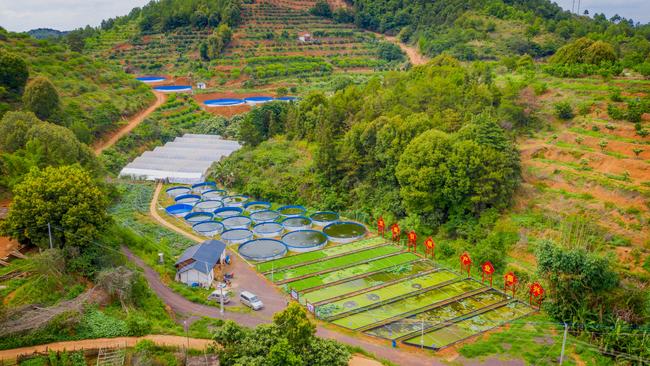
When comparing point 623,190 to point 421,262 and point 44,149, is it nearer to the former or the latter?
point 421,262

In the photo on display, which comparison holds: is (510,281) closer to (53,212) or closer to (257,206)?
Result: (257,206)

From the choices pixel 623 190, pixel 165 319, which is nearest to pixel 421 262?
pixel 623 190

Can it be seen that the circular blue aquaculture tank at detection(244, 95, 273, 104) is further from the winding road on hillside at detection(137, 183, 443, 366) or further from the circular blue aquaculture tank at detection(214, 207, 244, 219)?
the winding road on hillside at detection(137, 183, 443, 366)

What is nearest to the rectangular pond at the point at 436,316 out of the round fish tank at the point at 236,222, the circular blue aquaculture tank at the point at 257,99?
the round fish tank at the point at 236,222

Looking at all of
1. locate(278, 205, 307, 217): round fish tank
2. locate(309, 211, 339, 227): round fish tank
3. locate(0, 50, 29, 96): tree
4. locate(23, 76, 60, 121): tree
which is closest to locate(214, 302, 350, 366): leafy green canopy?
locate(309, 211, 339, 227): round fish tank

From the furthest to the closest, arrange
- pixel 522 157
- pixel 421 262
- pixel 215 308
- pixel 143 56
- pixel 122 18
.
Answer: pixel 122 18 < pixel 143 56 < pixel 522 157 < pixel 421 262 < pixel 215 308
